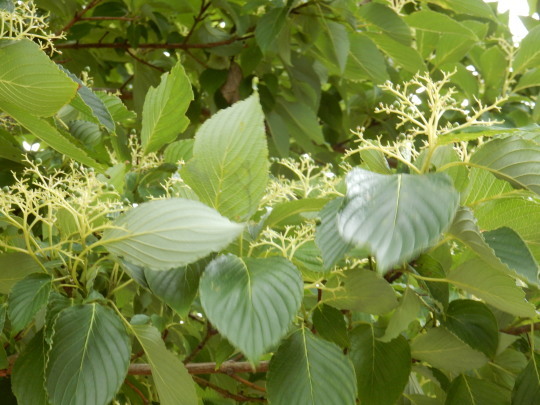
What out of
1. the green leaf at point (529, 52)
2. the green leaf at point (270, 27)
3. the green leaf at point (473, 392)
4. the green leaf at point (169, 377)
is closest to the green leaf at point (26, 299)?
the green leaf at point (169, 377)

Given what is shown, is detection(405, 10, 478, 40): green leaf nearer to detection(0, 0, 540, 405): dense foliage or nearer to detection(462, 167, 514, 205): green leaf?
detection(0, 0, 540, 405): dense foliage

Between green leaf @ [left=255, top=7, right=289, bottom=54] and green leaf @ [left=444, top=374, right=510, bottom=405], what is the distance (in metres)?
0.72

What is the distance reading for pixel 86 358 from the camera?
0.59m

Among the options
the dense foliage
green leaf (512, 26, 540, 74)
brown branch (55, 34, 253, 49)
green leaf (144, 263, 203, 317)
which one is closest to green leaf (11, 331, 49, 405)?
the dense foliage

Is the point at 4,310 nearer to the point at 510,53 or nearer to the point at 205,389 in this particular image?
the point at 205,389

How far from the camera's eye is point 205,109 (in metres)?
1.70

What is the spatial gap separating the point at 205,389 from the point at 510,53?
1.05 metres

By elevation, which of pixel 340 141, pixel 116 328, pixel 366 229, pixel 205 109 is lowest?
pixel 340 141

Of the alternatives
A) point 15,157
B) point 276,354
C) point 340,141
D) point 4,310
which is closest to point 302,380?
point 276,354

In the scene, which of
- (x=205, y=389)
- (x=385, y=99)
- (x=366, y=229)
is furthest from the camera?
(x=385, y=99)

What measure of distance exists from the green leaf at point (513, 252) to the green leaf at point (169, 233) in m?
0.22

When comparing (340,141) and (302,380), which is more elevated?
(302,380)

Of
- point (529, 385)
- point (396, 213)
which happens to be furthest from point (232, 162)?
point (529, 385)

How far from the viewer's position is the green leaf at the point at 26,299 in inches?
23.0
